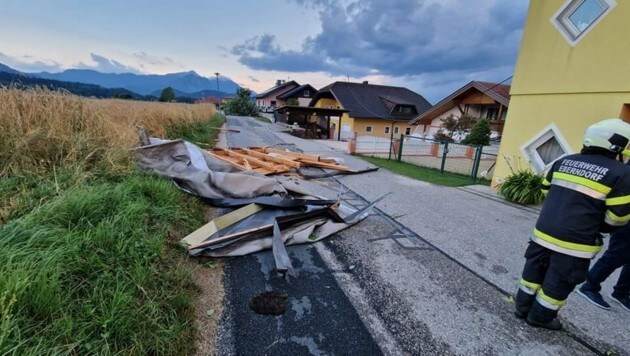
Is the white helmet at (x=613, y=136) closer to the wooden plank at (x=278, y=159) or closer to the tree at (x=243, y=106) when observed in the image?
the wooden plank at (x=278, y=159)

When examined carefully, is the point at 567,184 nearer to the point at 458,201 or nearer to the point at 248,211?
the point at 248,211

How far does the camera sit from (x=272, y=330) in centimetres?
215

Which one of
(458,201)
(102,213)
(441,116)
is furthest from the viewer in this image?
(441,116)

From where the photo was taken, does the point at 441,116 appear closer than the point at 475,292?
No

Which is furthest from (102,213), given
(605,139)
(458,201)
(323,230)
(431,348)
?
(458,201)

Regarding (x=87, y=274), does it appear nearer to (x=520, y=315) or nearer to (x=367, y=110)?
(x=520, y=315)

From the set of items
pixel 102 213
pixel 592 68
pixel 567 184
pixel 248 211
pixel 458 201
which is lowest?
pixel 458 201

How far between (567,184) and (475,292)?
4.46ft

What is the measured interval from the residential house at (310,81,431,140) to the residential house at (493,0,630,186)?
19.1m

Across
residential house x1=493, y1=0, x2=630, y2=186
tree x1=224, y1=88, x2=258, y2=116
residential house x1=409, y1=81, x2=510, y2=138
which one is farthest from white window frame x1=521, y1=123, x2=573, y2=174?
tree x1=224, y1=88, x2=258, y2=116

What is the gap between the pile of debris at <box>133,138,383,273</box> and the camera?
321 cm

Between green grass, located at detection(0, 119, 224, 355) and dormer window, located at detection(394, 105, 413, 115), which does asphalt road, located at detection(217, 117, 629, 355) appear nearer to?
green grass, located at detection(0, 119, 224, 355)

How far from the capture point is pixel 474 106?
19578mm

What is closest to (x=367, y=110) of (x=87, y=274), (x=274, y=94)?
(x=87, y=274)
